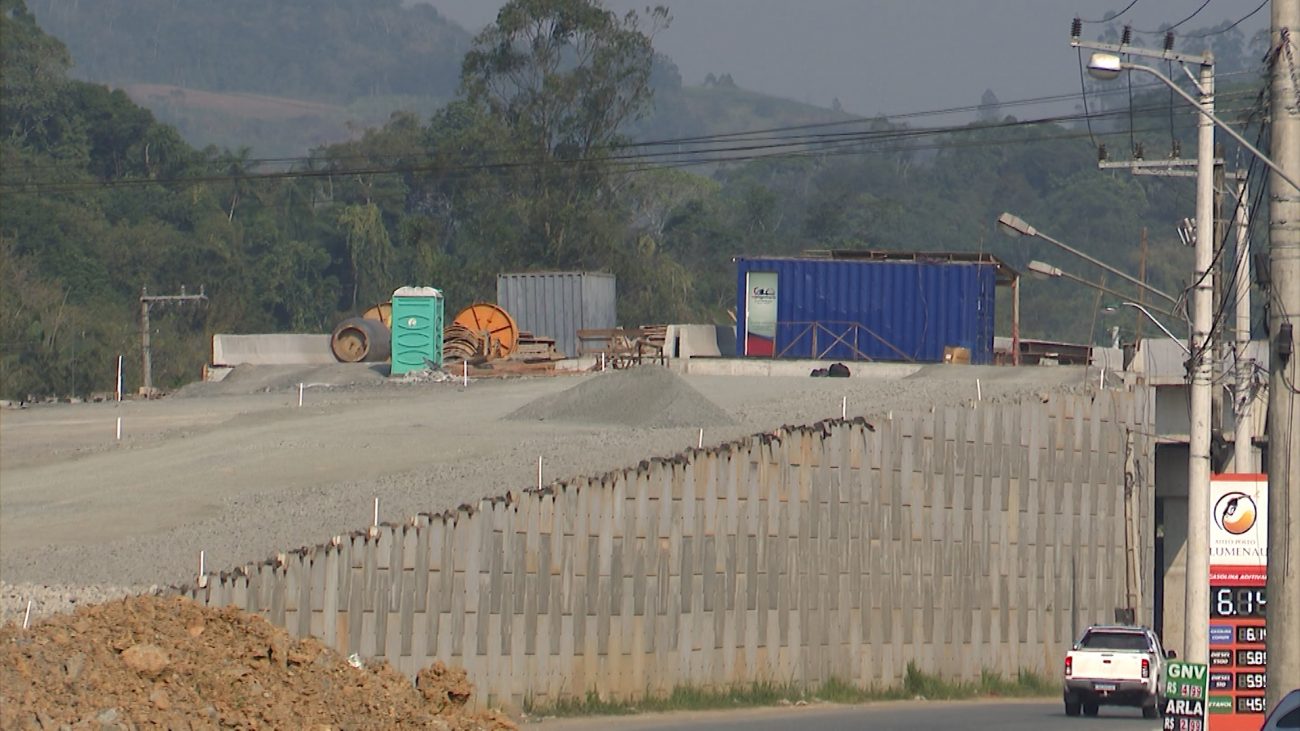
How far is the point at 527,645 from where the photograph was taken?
2620 cm

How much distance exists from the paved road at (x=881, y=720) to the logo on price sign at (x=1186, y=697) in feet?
20.9

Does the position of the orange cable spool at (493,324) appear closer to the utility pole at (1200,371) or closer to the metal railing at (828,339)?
the metal railing at (828,339)

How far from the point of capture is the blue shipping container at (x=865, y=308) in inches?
2283

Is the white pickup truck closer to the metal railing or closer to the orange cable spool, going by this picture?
the metal railing

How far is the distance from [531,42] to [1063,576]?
→ 53089mm

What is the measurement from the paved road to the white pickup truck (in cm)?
29

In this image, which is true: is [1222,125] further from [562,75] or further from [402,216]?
[402,216]

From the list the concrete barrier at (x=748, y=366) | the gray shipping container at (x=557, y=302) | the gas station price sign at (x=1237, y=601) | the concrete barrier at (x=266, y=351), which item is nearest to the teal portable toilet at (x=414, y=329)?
the concrete barrier at (x=266, y=351)

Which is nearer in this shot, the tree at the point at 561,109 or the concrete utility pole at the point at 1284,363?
the concrete utility pole at the point at 1284,363

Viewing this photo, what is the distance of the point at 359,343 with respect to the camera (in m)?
63.9

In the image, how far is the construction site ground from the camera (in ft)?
94.7

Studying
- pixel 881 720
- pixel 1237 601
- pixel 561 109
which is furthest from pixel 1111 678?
pixel 561 109

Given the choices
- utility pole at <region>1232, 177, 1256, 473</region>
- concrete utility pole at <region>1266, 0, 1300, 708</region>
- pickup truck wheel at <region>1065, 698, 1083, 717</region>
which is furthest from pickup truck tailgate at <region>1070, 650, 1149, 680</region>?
concrete utility pole at <region>1266, 0, 1300, 708</region>

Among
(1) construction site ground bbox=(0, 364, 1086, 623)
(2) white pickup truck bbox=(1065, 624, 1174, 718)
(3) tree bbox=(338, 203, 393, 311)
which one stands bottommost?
(2) white pickup truck bbox=(1065, 624, 1174, 718)
